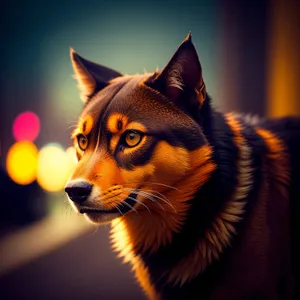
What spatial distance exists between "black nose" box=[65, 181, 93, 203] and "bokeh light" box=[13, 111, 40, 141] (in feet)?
2.55

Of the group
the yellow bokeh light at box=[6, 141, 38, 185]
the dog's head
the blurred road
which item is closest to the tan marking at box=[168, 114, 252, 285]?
the dog's head

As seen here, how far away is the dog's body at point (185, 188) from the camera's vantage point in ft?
3.26

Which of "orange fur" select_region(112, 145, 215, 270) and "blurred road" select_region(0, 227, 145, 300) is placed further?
"blurred road" select_region(0, 227, 145, 300)

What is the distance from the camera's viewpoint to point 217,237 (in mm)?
1086

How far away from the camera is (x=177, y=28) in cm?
139

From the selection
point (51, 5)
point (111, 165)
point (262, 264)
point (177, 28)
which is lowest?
point (262, 264)

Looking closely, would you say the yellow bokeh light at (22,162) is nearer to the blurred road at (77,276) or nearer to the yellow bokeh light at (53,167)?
the yellow bokeh light at (53,167)

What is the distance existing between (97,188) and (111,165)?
0.08 meters

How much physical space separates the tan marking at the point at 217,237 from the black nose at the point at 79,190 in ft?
1.29

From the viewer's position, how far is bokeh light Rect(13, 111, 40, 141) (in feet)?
5.30

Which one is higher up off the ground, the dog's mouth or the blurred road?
the dog's mouth

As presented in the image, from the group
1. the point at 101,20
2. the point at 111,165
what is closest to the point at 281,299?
the point at 111,165

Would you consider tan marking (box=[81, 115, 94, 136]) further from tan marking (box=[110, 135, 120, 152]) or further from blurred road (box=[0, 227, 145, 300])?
blurred road (box=[0, 227, 145, 300])

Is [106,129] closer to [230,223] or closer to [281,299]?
[230,223]
